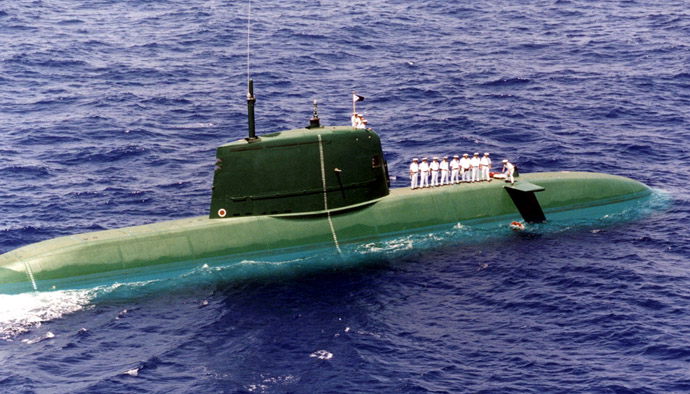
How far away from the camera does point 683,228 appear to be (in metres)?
41.3

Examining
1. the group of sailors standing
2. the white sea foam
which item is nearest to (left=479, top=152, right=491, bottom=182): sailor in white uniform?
the group of sailors standing

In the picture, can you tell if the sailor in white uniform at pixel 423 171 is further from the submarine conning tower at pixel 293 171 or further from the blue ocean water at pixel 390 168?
the submarine conning tower at pixel 293 171

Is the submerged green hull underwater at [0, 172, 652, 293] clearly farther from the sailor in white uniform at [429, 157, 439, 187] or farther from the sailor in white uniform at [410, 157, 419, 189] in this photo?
the sailor in white uniform at [429, 157, 439, 187]

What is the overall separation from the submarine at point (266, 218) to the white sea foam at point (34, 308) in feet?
1.57

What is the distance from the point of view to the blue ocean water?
95.8 feet

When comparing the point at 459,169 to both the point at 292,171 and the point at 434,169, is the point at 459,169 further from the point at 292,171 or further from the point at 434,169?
the point at 292,171

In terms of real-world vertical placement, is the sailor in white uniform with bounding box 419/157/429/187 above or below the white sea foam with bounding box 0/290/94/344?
above

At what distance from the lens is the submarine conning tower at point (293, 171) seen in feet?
124

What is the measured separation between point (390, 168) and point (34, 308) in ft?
74.8

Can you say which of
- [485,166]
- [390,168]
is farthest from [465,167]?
[390,168]

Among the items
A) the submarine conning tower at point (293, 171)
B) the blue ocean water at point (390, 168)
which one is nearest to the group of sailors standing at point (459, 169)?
the blue ocean water at point (390, 168)

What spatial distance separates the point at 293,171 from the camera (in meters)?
38.4

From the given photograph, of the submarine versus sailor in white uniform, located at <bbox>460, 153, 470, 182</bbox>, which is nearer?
the submarine

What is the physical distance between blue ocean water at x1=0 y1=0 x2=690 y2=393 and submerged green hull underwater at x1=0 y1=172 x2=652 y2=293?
0.91 m
